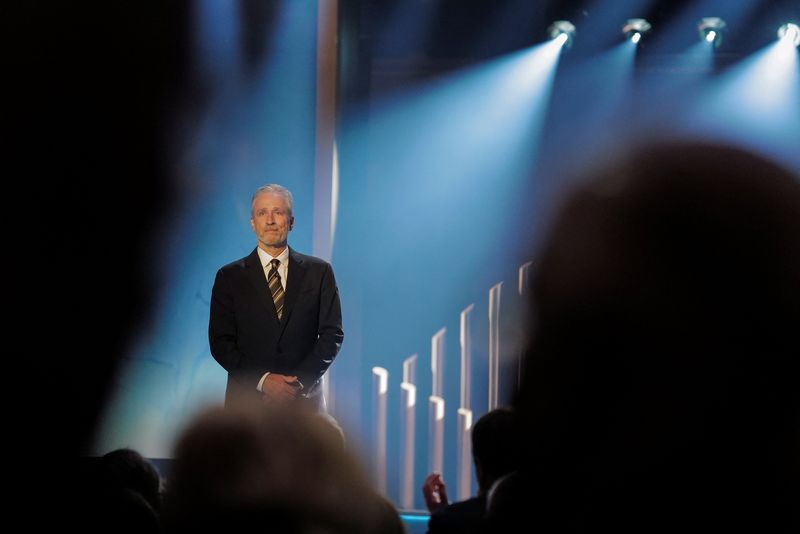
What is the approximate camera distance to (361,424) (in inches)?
151

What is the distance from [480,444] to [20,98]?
2914 millimetres

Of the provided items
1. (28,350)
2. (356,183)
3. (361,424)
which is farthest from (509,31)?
(28,350)

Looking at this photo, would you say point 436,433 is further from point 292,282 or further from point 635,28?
point 635,28

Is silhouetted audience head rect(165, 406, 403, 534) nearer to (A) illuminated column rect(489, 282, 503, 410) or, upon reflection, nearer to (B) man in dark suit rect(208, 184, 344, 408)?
(B) man in dark suit rect(208, 184, 344, 408)

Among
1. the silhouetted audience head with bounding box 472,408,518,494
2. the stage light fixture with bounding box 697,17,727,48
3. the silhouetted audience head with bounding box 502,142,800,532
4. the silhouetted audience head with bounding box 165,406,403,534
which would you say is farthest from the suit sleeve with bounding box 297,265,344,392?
the stage light fixture with bounding box 697,17,727,48

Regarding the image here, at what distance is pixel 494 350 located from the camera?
3.95 meters

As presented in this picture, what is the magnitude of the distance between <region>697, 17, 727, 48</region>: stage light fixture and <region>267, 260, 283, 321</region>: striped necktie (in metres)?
2.49

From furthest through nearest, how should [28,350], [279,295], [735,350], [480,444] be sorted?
1. [28,350]
2. [279,295]
3. [480,444]
4. [735,350]

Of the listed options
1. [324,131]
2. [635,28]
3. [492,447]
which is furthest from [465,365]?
[492,447]

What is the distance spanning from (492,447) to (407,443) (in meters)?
2.65

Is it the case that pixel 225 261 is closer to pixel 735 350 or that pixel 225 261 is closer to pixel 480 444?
pixel 480 444

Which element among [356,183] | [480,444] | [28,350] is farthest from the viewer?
[356,183]

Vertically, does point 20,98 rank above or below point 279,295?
above

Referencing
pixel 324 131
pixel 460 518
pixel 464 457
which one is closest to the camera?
pixel 460 518
